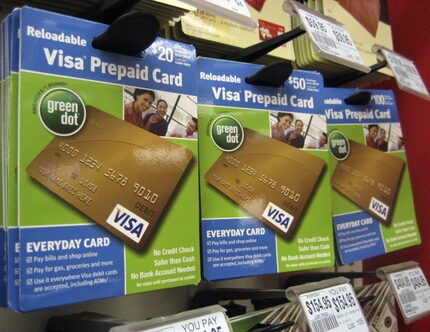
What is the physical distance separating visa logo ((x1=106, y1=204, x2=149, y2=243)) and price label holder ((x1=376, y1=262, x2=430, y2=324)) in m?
0.52

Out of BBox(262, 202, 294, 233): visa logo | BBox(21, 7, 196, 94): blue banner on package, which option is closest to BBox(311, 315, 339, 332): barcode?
BBox(262, 202, 294, 233): visa logo

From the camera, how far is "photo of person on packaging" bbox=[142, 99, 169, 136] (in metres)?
0.57

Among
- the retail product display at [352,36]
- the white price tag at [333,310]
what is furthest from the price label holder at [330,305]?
the retail product display at [352,36]

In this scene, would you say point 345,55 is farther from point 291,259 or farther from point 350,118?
point 291,259

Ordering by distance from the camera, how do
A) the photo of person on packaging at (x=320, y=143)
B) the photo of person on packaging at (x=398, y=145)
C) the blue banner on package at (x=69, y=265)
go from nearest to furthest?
1. the blue banner on package at (x=69, y=265)
2. the photo of person on packaging at (x=320, y=143)
3. the photo of person on packaging at (x=398, y=145)

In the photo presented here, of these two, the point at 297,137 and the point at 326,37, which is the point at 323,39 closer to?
the point at 326,37

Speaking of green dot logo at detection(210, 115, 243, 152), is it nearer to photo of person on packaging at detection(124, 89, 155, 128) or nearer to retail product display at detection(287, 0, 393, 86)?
photo of person on packaging at detection(124, 89, 155, 128)

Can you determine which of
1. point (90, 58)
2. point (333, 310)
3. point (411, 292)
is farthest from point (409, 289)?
point (90, 58)

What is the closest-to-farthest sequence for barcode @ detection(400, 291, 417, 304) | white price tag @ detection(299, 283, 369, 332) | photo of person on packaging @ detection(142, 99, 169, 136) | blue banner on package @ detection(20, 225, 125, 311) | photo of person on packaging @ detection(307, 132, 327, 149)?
blue banner on package @ detection(20, 225, 125, 311)
photo of person on packaging @ detection(142, 99, 169, 136)
white price tag @ detection(299, 283, 369, 332)
photo of person on packaging @ detection(307, 132, 327, 149)
barcode @ detection(400, 291, 417, 304)

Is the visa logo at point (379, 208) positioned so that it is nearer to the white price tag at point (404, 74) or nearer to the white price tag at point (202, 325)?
the white price tag at point (404, 74)

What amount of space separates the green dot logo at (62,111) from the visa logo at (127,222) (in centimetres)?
10

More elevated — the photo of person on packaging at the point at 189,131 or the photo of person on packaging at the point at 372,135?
the photo of person on packaging at the point at 372,135

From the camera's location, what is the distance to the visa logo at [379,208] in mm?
908

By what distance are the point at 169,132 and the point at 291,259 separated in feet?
0.88
